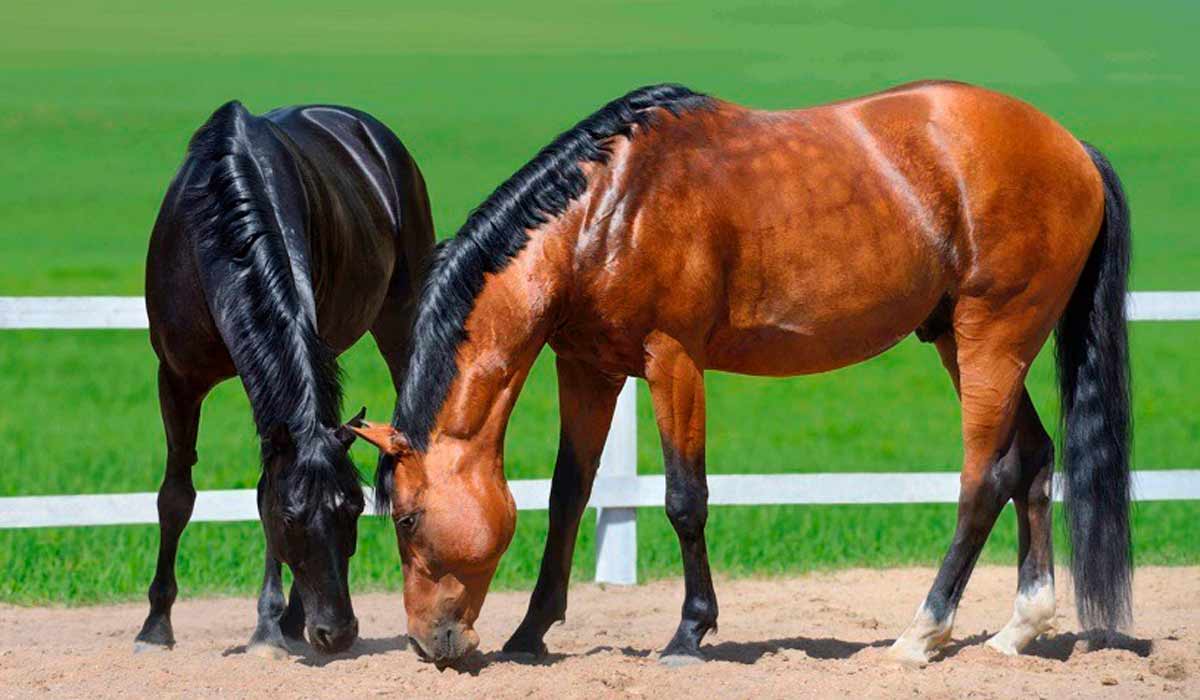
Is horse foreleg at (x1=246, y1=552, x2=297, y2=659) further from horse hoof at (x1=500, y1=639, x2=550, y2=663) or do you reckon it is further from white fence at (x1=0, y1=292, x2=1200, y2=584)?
white fence at (x1=0, y1=292, x2=1200, y2=584)

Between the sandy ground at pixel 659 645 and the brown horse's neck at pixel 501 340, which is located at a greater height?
the brown horse's neck at pixel 501 340

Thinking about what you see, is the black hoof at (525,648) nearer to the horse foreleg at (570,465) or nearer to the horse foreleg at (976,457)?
the horse foreleg at (570,465)

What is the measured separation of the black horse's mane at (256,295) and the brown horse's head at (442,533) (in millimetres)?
260

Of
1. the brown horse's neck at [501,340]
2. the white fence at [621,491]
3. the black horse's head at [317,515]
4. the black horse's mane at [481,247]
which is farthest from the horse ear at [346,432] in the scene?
the white fence at [621,491]

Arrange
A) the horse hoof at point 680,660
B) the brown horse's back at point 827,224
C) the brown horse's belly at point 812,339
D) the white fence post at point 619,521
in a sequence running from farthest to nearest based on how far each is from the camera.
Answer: the white fence post at point 619,521 → the brown horse's belly at point 812,339 → the horse hoof at point 680,660 → the brown horse's back at point 827,224

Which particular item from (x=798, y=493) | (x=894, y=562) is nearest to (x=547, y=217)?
(x=798, y=493)

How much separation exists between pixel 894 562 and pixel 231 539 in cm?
383

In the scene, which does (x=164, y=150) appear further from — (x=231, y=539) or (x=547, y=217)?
(x=547, y=217)

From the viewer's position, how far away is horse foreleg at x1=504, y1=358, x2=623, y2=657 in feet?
17.6

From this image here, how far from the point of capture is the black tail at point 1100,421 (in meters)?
5.51

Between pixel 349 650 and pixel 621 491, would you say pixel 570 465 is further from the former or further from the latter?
pixel 621 491

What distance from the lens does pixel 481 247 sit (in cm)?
493

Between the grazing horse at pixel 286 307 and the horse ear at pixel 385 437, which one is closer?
the horse ear at pixel 385 437

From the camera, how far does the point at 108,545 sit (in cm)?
848
